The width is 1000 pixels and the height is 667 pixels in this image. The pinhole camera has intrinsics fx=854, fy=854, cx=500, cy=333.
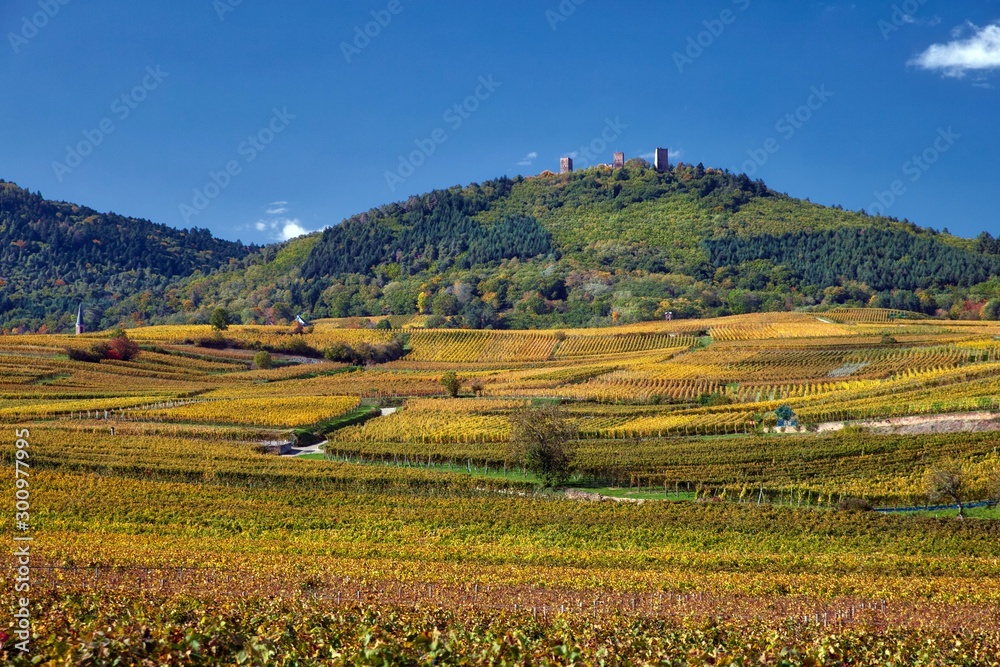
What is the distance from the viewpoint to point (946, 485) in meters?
37.7

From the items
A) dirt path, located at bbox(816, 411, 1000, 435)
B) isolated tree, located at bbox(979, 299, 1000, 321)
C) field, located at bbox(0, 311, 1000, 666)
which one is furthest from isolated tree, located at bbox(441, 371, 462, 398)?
isolated tree, located at bbox(979, 299, 1000, 321)

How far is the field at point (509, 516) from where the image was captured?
12.7 meters

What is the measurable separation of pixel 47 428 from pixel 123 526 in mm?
27795

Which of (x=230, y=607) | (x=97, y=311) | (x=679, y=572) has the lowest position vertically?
(x=679, y=572)

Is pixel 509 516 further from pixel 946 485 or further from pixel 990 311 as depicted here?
pixel 990 311

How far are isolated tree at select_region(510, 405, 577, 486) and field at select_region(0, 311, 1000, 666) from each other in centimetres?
105

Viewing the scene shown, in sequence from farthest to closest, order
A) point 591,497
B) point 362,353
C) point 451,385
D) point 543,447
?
point 362,353
point 451,385
point 543,447
point 591,497

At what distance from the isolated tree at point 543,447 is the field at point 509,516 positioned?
1054mm

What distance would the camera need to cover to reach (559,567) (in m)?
26.3

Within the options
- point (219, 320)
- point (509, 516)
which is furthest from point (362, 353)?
point (509, 516)

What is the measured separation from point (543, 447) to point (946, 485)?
60.5ft

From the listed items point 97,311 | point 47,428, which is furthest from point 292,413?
point 97,311

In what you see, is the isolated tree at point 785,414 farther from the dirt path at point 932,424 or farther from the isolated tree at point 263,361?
the isolated tree at point 263,361

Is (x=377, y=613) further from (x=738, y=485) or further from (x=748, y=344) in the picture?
(x=748, y=344)
